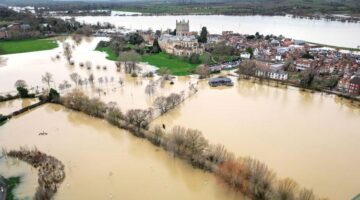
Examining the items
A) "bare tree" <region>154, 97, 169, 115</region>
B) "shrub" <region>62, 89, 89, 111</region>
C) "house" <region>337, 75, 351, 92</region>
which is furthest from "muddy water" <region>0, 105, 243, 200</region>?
"house" <region>337, 75, 351, 92</region>

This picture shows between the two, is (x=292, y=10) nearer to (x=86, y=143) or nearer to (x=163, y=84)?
(x=163, y=84)

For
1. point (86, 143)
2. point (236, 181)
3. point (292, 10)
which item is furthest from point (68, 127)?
point (292, 10)

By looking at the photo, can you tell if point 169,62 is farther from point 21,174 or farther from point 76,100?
point 21,174

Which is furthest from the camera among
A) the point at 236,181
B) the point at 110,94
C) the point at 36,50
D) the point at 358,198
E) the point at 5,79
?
the point at 36,50

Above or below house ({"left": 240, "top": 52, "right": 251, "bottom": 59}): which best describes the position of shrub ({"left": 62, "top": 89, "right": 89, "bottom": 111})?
below

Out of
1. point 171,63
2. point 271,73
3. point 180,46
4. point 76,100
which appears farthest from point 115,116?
point 180,46

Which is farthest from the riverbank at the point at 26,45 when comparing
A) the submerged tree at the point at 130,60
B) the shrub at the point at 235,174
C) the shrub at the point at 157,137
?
the shrub at the point at 235,174

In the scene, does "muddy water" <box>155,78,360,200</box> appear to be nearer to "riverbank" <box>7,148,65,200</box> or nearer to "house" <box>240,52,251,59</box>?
"riverbank" <box>7,148,65,200</box>
